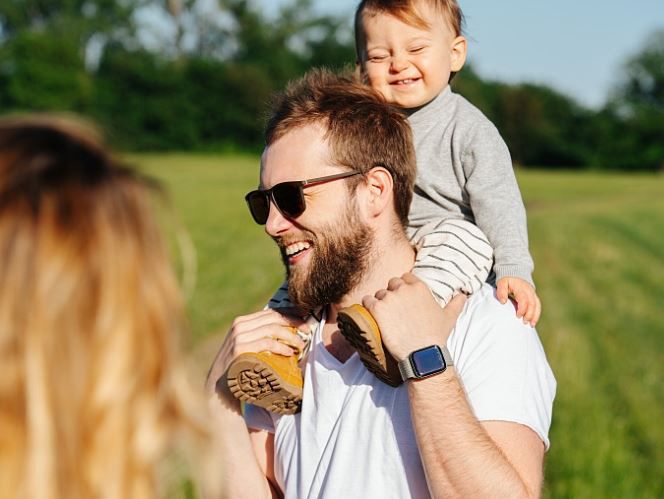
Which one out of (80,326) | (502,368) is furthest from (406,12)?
(80,326)

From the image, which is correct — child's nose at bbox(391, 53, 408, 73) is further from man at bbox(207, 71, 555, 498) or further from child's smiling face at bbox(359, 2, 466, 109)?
man at bbox(207, 71, 555, 498)

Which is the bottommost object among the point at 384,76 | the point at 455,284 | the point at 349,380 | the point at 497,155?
the point at 349,380

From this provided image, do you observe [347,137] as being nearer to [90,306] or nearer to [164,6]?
[90,306]

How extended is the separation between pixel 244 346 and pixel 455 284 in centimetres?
67

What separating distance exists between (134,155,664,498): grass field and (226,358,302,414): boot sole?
1.60 feet

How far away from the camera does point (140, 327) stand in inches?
58.9

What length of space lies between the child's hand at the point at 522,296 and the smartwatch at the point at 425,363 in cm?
43

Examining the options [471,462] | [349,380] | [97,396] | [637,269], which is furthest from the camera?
[637,269]

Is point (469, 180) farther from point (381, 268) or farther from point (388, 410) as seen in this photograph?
point (388, 410)

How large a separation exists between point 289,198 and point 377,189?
0.29 m

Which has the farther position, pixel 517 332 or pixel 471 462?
pixel 517 332

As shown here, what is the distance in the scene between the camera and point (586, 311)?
14719 mm

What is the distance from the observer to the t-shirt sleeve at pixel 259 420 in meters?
2.99

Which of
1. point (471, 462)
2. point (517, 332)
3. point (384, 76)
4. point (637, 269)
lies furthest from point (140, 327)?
point (637, 269)
